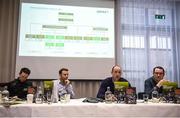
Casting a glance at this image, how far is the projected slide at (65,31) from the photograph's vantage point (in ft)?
13.4

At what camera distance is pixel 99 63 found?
169 inches

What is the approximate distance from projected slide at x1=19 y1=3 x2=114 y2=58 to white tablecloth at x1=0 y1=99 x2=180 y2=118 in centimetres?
228

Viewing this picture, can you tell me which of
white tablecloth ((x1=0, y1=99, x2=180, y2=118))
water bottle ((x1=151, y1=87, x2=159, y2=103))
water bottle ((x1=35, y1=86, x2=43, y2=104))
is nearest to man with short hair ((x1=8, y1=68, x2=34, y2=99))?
water bottle ((x1=35, y1=86, x2=43, y2=104))

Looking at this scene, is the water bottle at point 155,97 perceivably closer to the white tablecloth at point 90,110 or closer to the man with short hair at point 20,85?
the white tablecloth at point 90,110

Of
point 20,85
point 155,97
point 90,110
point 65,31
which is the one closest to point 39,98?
point 90,110

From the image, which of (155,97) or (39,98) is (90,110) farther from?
(155,97)

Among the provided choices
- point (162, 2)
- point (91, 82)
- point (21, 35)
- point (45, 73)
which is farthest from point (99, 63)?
point (162, 2)

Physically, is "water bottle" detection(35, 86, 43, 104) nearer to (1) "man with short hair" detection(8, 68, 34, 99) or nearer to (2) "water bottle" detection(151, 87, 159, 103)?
(2) "water bottle" detection(151, 87, 159, 103)

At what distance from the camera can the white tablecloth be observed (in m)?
1.89

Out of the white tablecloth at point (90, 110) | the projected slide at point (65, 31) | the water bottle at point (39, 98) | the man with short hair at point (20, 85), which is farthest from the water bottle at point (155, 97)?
the projected slide at point (65, 31)

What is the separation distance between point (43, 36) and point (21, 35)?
383mm

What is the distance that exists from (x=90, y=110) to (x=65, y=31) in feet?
8.08

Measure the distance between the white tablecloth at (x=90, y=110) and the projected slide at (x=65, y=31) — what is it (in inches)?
89.7

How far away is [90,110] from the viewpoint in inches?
76.9
